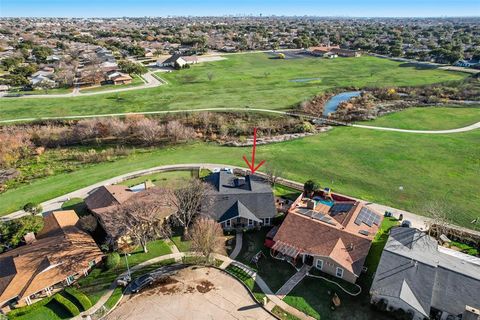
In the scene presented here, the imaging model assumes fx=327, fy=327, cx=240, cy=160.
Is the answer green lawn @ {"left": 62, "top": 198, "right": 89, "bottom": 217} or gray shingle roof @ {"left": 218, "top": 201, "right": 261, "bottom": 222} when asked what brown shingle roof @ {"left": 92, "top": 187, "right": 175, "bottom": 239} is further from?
gray shingle roof @ {"left": 218, "top": 201, "right": 261, "bottom": 222}

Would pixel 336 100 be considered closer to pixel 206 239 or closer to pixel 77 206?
pixel 206 239

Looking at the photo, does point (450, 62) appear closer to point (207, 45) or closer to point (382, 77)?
point (382, 77)

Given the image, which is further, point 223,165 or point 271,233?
point 223,165

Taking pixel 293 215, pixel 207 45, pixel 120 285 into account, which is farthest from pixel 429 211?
pixel 207 45

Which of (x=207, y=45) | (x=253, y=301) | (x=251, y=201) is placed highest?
(x=207, y=45)

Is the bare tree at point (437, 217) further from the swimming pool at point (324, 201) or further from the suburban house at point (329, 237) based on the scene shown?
the swimming pool at point (324, 201)

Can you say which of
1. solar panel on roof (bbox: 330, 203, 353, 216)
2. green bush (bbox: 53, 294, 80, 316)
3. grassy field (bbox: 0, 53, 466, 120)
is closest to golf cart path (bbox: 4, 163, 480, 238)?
solar panel on roof (bbox: 330, 203, 353, 216)

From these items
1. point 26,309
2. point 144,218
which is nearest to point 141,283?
point 144,218

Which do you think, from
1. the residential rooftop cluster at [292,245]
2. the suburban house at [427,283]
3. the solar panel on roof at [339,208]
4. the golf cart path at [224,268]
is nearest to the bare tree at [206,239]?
the golf cart path at [224,268]
